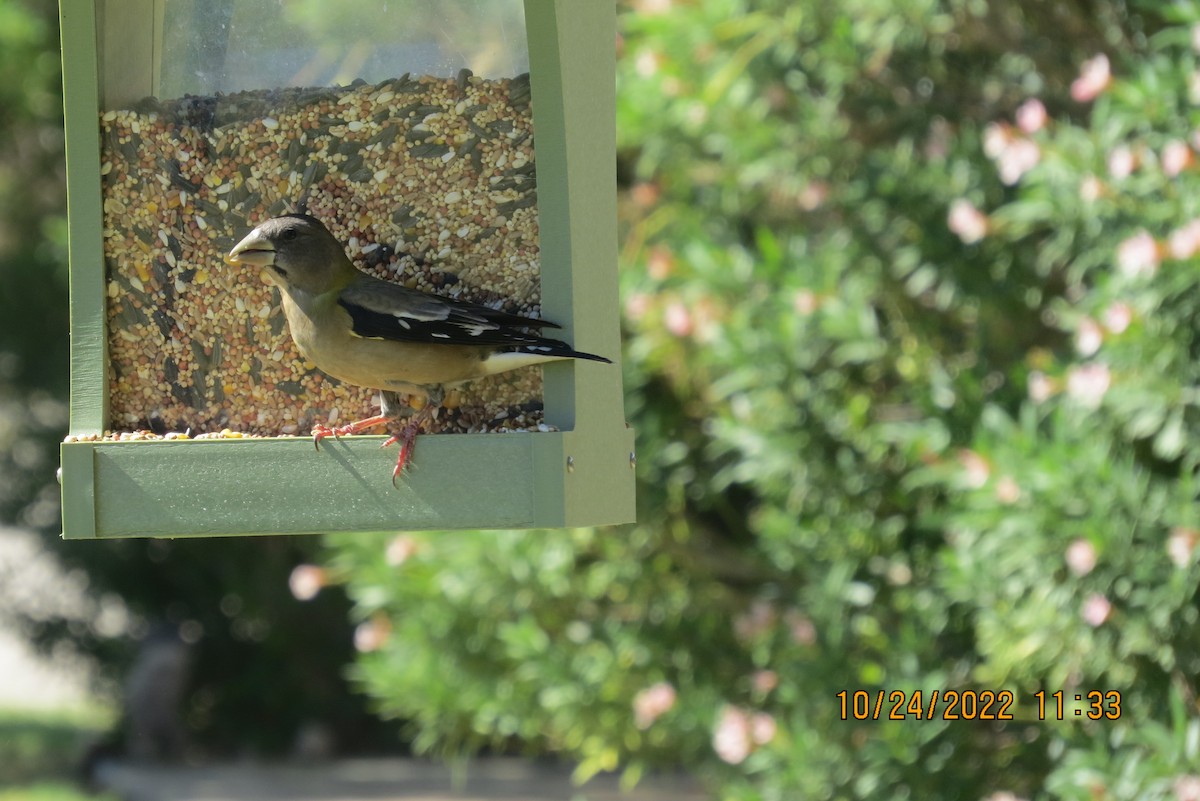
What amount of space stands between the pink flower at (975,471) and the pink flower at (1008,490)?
8 centimetres

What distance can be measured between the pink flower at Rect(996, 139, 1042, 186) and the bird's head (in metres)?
2.53

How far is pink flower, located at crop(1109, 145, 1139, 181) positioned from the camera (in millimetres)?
4289

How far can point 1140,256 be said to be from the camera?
13.5ft

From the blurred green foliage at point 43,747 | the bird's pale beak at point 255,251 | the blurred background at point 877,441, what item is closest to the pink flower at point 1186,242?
the blurred background at point 877,441

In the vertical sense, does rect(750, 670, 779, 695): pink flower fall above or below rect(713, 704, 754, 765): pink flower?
above

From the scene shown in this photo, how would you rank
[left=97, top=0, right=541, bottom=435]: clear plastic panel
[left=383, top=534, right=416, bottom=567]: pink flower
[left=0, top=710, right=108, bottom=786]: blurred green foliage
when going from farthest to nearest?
[left=0, top=710, right=108, bottom=786]: blurred green foliage, [left=383, top=534, right=416, bottom=567]: pink flower, [left=97, top=0, right=541, bottom=435]: clear plastic panel

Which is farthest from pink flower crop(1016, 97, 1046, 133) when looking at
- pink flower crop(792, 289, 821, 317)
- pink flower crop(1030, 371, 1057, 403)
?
pink flower crop(792, 289, 821, 317)

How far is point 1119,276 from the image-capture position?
14.1ft

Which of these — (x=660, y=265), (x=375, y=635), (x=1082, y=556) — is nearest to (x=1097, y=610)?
(x=1082, y=556)

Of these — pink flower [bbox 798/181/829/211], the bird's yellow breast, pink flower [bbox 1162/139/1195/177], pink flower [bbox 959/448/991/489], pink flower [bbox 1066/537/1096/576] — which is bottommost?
pink flower [bbox 1066/537/1096/576]

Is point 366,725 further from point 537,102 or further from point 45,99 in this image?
point 537,102

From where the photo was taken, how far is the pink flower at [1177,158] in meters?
4.12

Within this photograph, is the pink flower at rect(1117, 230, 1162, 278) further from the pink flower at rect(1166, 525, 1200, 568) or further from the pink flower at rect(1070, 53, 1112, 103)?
the pink flower at rect(1166, 525, 1200, 568)
